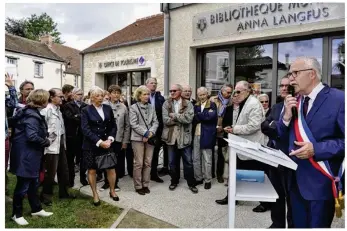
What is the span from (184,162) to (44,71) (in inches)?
1082

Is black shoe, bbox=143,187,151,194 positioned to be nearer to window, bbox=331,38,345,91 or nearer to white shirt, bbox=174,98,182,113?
white shirt, bbox=174,98,182,113

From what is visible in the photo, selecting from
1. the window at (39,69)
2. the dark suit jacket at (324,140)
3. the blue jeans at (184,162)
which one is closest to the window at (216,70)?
the blue jeans at (184,162)

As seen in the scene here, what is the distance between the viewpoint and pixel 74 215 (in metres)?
4.06

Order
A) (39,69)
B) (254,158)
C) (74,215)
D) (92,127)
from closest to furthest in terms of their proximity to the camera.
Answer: (254,158) → (74,215) → (92,127) → (39,69)

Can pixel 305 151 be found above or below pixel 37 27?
below

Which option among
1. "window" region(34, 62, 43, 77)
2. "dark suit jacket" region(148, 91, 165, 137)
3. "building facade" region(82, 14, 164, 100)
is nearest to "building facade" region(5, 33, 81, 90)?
"window" region(34, 62, 43, 77)

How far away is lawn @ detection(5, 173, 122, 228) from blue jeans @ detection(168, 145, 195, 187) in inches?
49.5

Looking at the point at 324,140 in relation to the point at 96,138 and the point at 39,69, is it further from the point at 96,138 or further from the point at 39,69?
the point at 39,69

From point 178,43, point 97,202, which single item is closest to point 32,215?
point 97,202

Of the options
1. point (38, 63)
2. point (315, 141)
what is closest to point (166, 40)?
point (315, 141)

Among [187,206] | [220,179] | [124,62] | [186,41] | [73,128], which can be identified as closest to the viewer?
[187,206]

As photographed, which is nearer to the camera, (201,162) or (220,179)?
(201,162)

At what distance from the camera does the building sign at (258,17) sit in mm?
5695

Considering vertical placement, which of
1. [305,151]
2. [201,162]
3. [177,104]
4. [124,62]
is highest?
[124,62]
